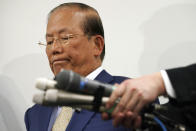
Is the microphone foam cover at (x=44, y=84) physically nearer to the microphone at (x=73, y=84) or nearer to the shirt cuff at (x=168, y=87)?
the microphone at (x=73, y=84)

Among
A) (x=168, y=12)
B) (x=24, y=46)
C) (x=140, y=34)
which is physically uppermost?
(x=168, y=12)

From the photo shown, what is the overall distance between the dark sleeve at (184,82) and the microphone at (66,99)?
0.17m

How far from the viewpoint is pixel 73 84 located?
67 centimetres

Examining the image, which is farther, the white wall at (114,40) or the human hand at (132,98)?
the white wall at (114,40)

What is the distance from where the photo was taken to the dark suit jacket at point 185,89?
2.31ft

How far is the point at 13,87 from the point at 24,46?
27 cm

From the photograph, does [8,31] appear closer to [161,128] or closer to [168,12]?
[168,12]

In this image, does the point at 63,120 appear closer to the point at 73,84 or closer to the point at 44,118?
the point at 44,118

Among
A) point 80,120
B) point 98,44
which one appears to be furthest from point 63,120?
point 98,44

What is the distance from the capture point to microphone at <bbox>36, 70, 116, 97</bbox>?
2.19 ft

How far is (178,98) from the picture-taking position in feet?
2.31

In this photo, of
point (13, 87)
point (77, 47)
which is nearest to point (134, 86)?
point (77, 47)

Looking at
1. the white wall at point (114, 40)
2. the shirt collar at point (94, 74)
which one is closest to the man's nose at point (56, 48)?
the shirt collar at point (94, 74)

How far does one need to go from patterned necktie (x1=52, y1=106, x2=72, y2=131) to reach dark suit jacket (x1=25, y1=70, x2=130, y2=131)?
37 millimetres
